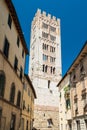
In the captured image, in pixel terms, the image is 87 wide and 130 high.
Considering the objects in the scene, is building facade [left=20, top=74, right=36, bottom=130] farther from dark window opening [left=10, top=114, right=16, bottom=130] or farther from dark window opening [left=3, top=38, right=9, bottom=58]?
dark window opening [left=3, top=38, right=9, bottom=58]

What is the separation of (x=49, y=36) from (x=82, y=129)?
4994cm

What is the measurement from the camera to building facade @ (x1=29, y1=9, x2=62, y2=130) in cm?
4934

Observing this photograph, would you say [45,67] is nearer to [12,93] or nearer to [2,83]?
[12,93]

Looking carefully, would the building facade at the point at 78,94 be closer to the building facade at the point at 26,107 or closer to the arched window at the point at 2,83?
the building facade at the point at 26,107

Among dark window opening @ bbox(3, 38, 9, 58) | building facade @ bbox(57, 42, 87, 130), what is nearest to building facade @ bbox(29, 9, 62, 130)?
building facade @ bbox(57, 42, 87, 130)

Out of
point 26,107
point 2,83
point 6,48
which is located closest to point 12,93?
point 2,83

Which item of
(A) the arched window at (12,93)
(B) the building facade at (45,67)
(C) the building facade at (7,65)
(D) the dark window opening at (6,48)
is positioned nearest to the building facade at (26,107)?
(C) the building facade at (7,65)

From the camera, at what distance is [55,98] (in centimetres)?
5394

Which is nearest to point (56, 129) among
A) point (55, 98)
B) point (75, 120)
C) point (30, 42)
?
point (55, 98)

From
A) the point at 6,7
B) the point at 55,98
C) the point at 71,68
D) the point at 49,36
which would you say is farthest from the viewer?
the point at 49,36

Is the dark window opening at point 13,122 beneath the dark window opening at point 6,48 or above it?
beneath

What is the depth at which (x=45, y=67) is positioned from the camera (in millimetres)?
57406

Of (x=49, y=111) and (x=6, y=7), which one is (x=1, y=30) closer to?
(x=6, y=7)

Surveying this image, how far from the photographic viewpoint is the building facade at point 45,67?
49.3 meters
